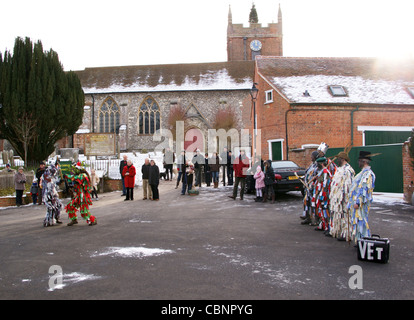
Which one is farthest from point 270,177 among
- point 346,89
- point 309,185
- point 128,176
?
point 346,89

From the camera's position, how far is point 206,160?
18.8 metres

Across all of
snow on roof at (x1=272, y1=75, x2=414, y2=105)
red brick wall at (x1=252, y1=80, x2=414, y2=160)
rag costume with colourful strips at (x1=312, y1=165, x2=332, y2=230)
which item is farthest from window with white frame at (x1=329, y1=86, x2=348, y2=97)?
rag costume with colourful strips at (x1=312, y1=165, x2=332, y2=230)

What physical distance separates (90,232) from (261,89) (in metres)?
18.6

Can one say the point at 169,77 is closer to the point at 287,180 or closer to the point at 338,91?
the point at 338,91

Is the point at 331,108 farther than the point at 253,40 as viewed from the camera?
No

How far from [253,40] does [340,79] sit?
3683 cm

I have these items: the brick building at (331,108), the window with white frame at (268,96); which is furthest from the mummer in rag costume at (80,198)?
the window with white frame at (268,96)

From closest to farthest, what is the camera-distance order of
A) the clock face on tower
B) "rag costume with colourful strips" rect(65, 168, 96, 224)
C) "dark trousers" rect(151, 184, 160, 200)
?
"rag costume with colourful strips" rect(65, 168, 96, 224) → "dark trousers" rect(151, 184, 160, 200) → the clock face on tower

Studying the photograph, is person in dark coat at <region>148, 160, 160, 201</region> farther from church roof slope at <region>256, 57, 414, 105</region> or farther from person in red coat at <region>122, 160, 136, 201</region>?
church roof slope at <region>256, 57, 414, 105</region>

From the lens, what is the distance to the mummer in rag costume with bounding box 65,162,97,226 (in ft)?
30.8

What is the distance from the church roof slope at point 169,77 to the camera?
140 feet

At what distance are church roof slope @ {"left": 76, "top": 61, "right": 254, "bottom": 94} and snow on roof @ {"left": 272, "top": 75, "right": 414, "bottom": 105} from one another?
61.4 ft

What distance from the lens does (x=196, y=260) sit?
18.9 ft
